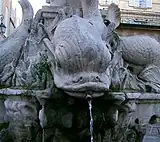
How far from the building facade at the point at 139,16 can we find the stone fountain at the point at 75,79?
47.7 ft

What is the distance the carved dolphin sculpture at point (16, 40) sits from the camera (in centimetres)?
381

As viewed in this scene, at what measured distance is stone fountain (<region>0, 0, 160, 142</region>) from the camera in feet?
9.54

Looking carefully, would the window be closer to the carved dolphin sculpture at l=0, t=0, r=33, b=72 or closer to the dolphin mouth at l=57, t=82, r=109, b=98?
the carved dolphin sculpture at l=0, t=0, r=33, b=72

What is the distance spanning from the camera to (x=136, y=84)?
149 inches

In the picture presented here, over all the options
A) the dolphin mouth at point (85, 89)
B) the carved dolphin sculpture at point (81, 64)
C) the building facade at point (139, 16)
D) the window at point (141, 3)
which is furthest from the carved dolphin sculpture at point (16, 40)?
the window at point (141, 3)

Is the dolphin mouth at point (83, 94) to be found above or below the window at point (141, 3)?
above

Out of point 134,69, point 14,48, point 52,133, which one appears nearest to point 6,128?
point 52,133

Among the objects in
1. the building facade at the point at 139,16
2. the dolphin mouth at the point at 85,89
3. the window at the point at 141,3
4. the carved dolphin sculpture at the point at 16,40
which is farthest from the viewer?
the window at the point at 141,3

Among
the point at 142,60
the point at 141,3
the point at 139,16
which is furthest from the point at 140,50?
the point at 141,3

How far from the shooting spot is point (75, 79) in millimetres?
2850

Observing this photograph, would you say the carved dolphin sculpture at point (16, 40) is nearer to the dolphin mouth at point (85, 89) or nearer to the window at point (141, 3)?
the dolphin mouth at point (85, 89)

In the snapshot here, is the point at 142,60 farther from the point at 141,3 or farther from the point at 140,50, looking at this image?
the point at 141,3

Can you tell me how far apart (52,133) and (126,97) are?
26.7 inches

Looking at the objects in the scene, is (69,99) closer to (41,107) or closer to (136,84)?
(41,107)
